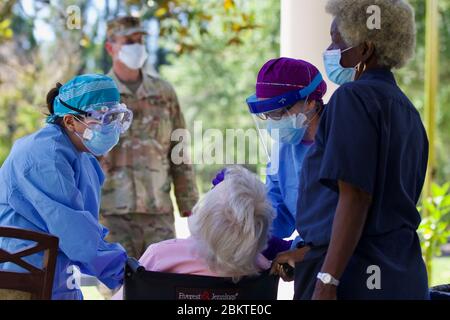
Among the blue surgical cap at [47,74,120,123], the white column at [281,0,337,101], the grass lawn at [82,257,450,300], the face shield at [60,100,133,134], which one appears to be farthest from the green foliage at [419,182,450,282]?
the blue surgical cap at [47,74,120,123]

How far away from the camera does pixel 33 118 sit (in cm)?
1250

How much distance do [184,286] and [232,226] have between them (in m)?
0.23

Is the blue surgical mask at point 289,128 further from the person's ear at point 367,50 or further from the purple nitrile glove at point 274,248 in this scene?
the person's ear at point 367,50

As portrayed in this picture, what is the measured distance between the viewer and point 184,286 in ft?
8.27

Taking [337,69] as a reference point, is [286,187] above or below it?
below

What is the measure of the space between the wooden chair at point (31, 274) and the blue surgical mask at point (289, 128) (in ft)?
2.75

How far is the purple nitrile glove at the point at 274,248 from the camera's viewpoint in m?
2.79

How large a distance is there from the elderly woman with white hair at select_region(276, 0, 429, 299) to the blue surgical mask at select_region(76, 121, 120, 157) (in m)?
0.90

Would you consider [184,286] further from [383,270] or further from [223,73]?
[223,73]

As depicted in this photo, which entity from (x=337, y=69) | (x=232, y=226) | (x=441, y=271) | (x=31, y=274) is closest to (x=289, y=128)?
(x=337, y=69)

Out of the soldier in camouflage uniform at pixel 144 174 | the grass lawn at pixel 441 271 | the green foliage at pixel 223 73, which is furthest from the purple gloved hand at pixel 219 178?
the green foliage at pixel 223 73

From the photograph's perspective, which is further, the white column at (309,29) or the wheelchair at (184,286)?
the white column at (309,29)

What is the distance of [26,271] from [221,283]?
65 centimetres
